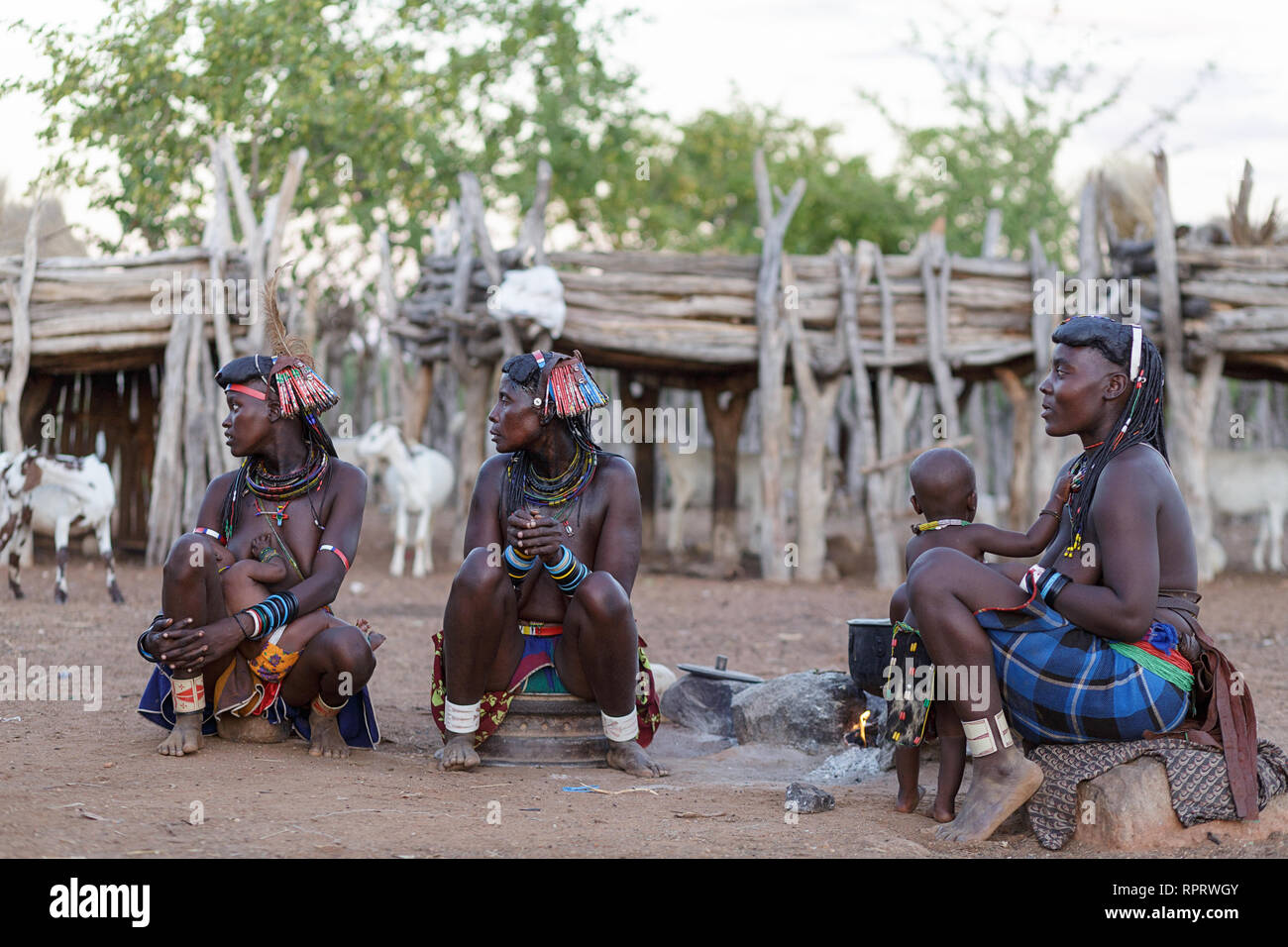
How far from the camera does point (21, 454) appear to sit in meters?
9.34

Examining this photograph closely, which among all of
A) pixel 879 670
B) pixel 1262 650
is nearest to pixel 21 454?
pixel 879 670

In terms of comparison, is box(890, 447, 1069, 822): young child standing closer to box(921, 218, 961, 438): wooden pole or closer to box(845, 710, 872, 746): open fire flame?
box(845, 710, 872, 746): open fire flame

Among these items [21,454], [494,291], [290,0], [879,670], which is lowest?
[879,670]

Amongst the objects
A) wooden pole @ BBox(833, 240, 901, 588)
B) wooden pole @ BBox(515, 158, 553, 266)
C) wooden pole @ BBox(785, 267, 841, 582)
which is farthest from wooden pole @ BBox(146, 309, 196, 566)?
wooden pole @ BBox(833, 240, 901, 588)

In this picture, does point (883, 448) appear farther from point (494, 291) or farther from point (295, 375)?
point (295, 375)

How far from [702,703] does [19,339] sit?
7.92 meters

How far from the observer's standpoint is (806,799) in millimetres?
4328

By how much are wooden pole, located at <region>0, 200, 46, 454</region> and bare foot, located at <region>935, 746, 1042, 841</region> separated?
382 inches

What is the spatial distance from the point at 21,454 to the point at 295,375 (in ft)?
17.5

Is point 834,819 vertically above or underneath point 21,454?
underneath

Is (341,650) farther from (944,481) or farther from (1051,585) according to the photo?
(1051,585)

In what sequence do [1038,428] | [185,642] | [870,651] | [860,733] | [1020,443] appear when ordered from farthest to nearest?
1. [1020,443]
2. [1038,428]
3. [860,733]
4. [870,651]
5. [185,642]

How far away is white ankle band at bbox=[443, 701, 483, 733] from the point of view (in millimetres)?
4883

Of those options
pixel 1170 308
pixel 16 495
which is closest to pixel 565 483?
pixel 16 495
